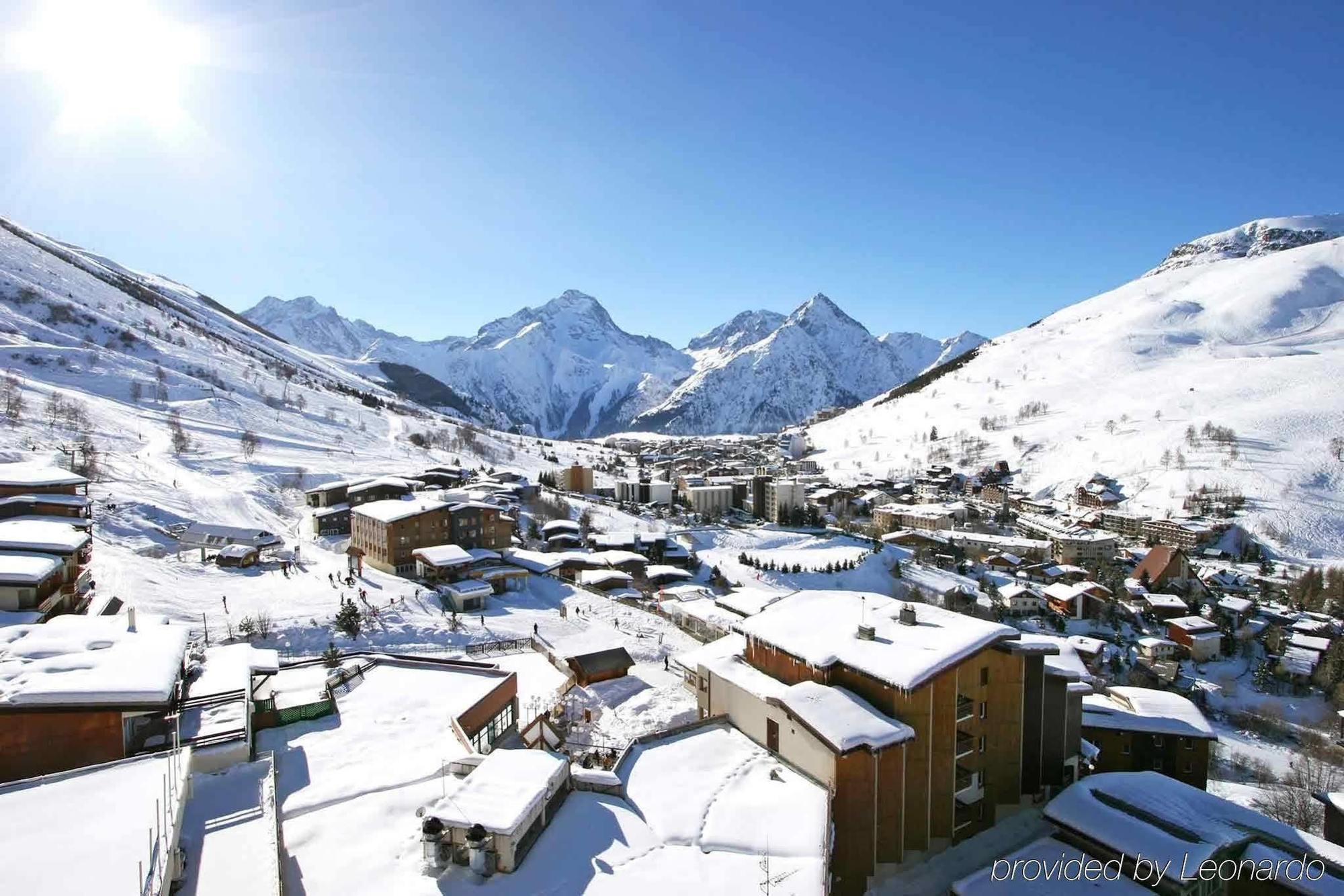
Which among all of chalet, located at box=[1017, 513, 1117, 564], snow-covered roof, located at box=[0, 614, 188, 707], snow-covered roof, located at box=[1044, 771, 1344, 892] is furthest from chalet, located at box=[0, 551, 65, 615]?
chalet, located at box=[1017, 513, 1117, 564]

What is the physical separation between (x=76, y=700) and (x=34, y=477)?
17.8m

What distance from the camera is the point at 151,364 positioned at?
79188 millimetres

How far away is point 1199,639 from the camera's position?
40.7 m

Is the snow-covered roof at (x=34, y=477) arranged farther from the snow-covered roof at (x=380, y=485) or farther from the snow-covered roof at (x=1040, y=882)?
the snow-covered roof at (x=1040, y=882)

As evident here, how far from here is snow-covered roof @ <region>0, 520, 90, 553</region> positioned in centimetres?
1753

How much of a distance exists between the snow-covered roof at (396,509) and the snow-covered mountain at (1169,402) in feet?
255

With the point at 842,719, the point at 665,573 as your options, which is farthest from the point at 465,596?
the point at 842,719

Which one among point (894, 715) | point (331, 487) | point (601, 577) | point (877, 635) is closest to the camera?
point (894, 715)

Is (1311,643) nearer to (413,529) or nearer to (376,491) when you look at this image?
(413,529)

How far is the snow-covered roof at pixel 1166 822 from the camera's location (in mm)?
11656

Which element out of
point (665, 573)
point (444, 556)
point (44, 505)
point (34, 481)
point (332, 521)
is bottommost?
point (665, 573)

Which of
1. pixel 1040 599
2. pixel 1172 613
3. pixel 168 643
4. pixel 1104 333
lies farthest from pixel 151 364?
pixel 1104 333

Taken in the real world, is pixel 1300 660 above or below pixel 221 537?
below

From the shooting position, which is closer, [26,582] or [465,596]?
[26,582]
